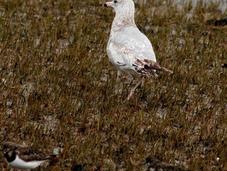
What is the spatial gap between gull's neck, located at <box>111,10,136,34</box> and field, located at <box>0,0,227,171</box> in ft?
3.52

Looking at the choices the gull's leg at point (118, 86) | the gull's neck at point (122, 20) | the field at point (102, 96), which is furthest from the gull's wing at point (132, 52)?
the gull's leg at point (118, 86)

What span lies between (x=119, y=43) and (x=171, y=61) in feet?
11.9

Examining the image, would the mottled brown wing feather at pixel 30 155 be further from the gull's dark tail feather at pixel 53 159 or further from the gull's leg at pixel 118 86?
the gull's leg at pixel 118 86

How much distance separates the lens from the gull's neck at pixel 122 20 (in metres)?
13.4

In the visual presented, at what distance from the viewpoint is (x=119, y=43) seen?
12.5 meters

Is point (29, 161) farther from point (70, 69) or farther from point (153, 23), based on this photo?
point (153, 23)

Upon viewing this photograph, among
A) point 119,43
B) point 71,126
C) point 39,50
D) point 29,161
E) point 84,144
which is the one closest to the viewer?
point 29,161

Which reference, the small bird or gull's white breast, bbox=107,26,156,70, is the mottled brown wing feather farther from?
gull's white breast, bbox=107,26,156,70

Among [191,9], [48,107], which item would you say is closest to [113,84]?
[48,107]

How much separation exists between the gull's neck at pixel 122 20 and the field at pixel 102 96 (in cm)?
107

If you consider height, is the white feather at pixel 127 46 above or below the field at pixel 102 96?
above

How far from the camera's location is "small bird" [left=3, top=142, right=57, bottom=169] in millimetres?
8344

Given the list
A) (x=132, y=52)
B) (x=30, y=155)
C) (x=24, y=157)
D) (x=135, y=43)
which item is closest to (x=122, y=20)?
(x=135, y=43)

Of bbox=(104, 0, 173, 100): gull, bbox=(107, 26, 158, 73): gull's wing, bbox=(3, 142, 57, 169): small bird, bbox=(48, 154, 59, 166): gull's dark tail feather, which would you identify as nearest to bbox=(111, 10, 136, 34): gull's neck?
bbox=(104, 0, 173, 100): gull
